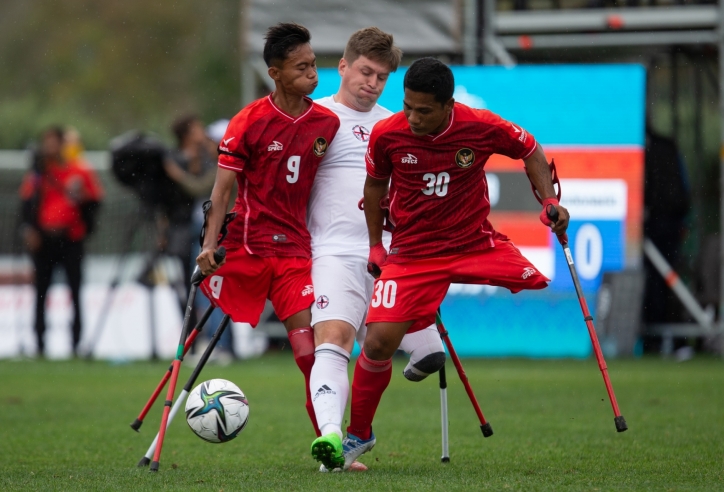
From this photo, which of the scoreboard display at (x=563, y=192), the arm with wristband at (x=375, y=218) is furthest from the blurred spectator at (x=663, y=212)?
the arm with wristband at (x=375, y=218)

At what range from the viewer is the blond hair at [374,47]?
6.64 metres

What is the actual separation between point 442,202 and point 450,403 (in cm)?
371

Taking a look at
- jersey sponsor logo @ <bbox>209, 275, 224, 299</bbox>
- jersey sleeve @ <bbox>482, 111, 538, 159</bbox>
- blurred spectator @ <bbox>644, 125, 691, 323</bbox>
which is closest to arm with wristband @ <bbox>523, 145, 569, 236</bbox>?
jersey sleeve @ <bbox>482, 111, 538, 159</bbox>

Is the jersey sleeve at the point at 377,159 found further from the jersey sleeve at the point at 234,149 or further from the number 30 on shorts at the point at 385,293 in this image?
the jersey sleeve at the point at 234,149

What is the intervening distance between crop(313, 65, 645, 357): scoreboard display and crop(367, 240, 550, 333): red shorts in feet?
22.2

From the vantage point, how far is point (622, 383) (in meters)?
10.8

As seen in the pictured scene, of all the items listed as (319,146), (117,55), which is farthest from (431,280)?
(117,55)

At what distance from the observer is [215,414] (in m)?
6.28

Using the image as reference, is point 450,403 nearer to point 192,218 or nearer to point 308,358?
point 308,358

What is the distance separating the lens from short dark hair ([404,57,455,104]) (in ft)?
19.5

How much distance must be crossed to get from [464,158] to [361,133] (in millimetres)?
826

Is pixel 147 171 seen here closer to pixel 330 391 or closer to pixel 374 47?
pixel 374 47

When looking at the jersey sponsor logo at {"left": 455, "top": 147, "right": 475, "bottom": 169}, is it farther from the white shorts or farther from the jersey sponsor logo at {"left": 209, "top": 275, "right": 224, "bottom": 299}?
the jersey sponsor logo at {"left": 209, "top": 275, "right": 224, "bottom": 299}

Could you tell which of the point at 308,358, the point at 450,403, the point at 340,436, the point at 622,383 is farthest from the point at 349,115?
the point at 622,383
